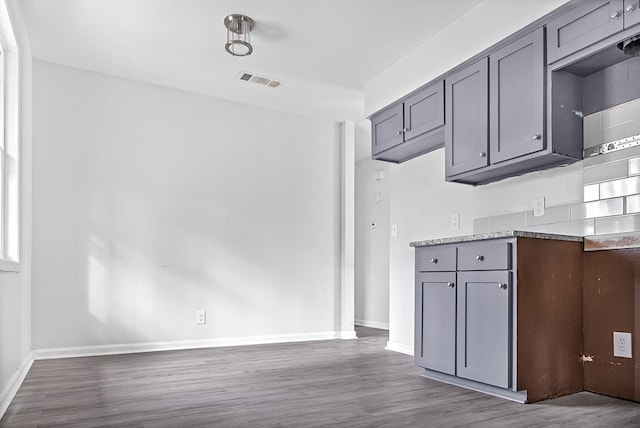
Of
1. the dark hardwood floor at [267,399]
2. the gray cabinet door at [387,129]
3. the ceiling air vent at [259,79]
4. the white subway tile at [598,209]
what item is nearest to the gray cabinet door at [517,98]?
the white subway tile at [598,209]

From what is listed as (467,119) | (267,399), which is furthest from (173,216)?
(467,119)

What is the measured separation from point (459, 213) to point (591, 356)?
52.8 inches

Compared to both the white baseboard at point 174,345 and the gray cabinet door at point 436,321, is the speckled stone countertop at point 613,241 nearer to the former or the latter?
the gray cabinet door at point 436,321

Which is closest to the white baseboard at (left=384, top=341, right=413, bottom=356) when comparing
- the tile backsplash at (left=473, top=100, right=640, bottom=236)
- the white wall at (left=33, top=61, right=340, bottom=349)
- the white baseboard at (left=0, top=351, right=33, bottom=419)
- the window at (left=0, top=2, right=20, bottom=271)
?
the white wall at (left=33, top=61, right=340, bottom=349)

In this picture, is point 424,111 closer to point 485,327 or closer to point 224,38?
point 224,38

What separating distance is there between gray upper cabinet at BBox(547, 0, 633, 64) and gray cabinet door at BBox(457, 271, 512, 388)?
1.24m

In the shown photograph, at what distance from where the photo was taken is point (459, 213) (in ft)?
12.2

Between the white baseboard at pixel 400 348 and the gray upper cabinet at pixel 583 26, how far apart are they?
2485 millimetres

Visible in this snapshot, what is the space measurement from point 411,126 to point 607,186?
1525 mm

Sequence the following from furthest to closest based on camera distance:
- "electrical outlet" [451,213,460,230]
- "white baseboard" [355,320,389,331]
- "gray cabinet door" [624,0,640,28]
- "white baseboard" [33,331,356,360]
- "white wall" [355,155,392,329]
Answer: "white wall" [355,155,392,329]
"white baseboard" [355,320,389,331]
"white baseboard" [33,331,356,360]
"electrical outlet" [451,213,460,230]
"gray cabinet door" [624,0,640,28]

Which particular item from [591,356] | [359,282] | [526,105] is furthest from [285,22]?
[359,282]

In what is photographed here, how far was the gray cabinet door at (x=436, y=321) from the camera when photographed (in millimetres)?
2959

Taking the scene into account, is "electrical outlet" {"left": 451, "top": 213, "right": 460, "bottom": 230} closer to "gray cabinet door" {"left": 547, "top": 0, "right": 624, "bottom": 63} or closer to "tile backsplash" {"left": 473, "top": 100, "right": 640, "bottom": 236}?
"tile backsplash" {"left": 473, "top": 100, "right": 640, "bottom": 236}

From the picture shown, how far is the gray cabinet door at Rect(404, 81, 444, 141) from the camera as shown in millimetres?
3549
